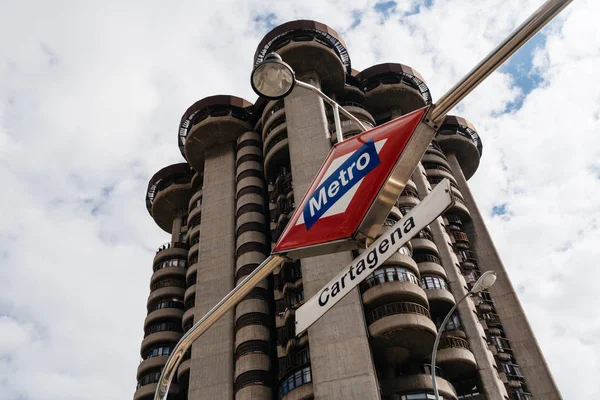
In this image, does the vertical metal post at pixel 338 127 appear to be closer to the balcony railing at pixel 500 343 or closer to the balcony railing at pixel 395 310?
the balcony railing at pixel 395 310

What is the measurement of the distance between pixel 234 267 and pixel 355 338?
20.0m

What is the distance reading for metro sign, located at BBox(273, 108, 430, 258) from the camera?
17.4 feet

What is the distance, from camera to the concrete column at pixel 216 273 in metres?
42.1

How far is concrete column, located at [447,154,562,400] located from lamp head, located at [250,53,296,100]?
156 ft

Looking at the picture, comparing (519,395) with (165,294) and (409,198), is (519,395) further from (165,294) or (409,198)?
(165,294)

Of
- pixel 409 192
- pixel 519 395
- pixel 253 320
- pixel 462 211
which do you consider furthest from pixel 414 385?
pixel 462 211

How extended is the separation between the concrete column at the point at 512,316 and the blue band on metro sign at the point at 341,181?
47.5 meters

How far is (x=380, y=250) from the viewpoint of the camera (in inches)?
208

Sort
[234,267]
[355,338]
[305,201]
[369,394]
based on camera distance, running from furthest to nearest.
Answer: [234,267] → [355,338] → [369,394] → [305,201]

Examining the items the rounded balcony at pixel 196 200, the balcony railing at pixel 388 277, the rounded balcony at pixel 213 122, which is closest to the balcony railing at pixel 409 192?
the balcony railing at pixel 388 277

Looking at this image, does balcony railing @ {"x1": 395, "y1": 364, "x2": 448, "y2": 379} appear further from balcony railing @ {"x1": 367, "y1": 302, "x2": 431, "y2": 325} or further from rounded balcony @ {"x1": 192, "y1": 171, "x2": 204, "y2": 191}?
rounded balcony @ {"x1": 192, "y1": 171, "x2": 204, "y2": 191}

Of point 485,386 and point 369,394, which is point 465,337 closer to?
point 485,386

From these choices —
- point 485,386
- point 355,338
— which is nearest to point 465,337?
point 485,386

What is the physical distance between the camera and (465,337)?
129ft
